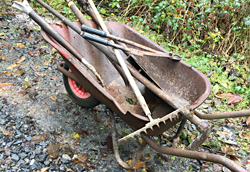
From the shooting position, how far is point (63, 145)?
2295mm

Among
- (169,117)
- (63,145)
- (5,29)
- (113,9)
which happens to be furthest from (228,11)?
(5,29)

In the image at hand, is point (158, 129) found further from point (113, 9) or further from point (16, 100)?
point (113, 9)

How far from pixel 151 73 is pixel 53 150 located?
4.71 feet

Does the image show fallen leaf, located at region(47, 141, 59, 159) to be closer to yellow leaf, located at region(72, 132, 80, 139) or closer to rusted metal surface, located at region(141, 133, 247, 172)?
yellow leaf, located at region(72, 132, 80, 139)

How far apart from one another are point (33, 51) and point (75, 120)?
1.62m

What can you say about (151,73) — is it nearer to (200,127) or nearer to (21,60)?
(200,127)

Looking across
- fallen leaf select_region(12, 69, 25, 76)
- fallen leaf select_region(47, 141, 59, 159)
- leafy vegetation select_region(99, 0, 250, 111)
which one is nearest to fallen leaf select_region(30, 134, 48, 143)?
fallen leaf select_region(47, 141, 59, 159)

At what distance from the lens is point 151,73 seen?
265cm

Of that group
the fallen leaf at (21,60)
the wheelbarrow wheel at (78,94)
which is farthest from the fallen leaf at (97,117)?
the fallen leaf at (21,60)

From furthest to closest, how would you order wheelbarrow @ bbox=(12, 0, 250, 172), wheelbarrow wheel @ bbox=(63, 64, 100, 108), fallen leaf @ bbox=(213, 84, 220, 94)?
1. fallen leaf @ bbox=(213, 84, 220, 94)
2. wheelbarrow wheel @ bbox=(63, 64, 100, 108)
3. wheelbarrow @ bbox=(12, 0, 250, 172)

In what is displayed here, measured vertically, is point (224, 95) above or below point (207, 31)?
below

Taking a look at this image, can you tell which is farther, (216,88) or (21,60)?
(216,88)

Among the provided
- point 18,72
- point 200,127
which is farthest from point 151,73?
point 18,72

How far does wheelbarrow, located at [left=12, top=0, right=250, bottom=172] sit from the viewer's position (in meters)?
1.82
